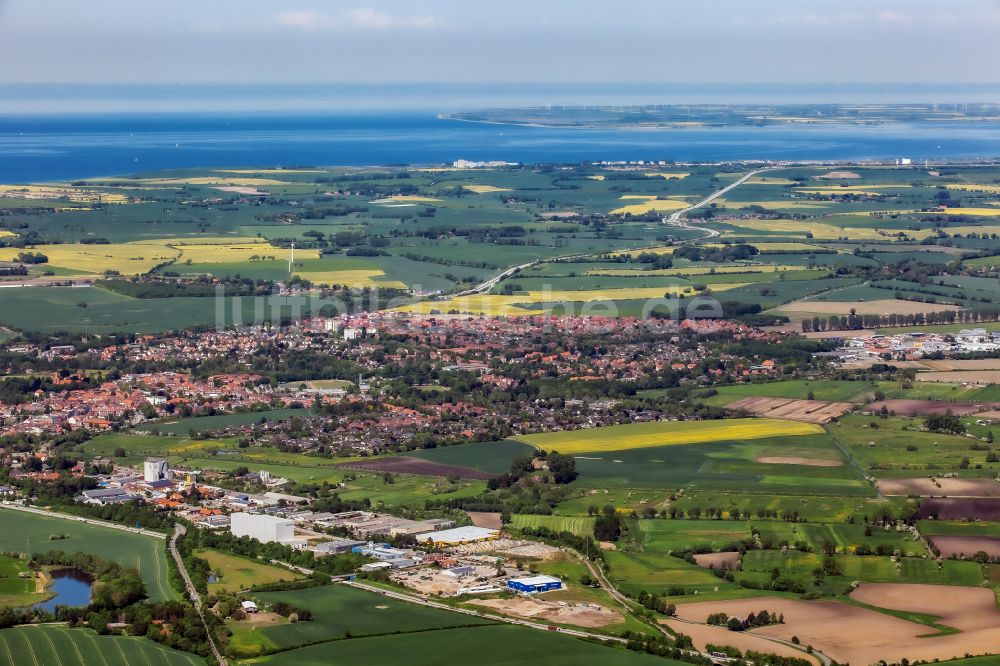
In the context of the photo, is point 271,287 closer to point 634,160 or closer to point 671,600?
point 671,600

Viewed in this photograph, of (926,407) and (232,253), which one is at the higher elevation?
(926,407)

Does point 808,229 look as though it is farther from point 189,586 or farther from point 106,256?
point 189,586

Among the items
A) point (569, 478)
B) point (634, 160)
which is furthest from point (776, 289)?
point (634, 160)

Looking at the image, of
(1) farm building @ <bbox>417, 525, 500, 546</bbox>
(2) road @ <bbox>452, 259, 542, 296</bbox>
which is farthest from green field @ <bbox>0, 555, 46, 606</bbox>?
(2) road @ <bbox>452, 259, 542, 296</bbox>

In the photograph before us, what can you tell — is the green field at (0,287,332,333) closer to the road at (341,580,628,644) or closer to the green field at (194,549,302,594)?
the green field at (194,549,302,594)

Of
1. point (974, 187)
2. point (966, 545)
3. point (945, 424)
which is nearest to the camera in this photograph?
point (966, 545)

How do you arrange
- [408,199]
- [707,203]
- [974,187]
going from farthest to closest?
[974,187] → [408,199] → [707,203]

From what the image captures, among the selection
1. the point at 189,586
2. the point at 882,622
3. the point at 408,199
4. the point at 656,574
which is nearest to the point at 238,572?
the point at 189,586

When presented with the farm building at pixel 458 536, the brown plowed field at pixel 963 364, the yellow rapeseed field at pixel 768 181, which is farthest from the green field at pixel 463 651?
the yellow rapeseed field at pixel 768 181
